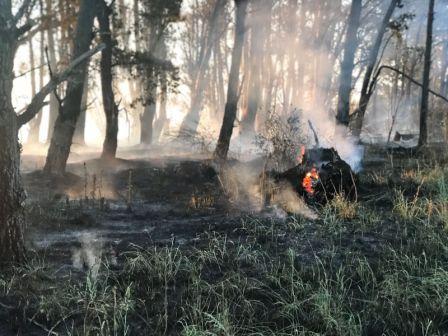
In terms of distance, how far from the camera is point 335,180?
855 centimetres

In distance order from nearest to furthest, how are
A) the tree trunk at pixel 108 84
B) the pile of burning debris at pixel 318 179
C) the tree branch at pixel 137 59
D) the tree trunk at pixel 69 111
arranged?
the pile of burning debris at pixel 318 179
the tree trunk at pixel 69 111
the tree trunk at pixel 108 84
the tree branch at pixel 137 59

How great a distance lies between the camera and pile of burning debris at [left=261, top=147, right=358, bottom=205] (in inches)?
334

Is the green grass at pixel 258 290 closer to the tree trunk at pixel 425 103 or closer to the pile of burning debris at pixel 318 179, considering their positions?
the pile of burning debris at pixel 318 179

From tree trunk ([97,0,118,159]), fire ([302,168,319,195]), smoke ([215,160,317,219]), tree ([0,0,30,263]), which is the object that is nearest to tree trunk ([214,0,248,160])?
A: smoke ([215,160,317,219])

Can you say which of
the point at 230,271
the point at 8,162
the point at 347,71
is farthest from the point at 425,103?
the point at 8,162

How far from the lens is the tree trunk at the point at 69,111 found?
37.9 ft

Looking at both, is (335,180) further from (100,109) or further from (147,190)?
(100,109)

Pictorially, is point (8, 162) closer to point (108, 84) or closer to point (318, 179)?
point (318, 179)

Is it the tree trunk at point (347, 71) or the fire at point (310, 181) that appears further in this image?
the tree trunk at point (347, 71)

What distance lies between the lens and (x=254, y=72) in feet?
81.9

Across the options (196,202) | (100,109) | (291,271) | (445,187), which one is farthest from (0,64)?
(100,109)

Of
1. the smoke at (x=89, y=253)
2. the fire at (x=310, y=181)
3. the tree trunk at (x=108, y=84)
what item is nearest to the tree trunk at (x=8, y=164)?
the smoke at (x=89, y=253)

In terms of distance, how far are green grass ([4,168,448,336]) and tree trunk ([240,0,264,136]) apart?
13699 millimetres

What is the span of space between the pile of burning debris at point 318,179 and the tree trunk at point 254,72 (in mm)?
10110
